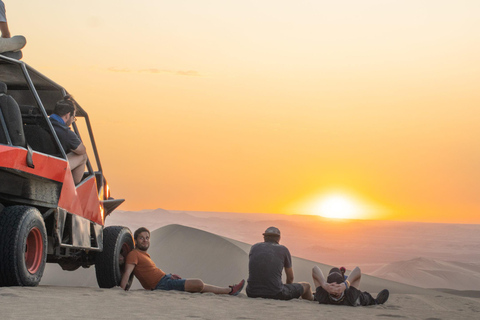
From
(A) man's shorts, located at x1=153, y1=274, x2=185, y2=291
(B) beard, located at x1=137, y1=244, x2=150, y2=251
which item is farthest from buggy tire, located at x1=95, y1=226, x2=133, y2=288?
(A) man's shorts, located at x1=153, y1=274, x2=185, y2=291

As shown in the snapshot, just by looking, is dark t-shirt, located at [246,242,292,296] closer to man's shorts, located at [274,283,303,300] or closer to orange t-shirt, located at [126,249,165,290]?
man's shorts, located at [274,283,303,300]

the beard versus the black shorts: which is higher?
the beard

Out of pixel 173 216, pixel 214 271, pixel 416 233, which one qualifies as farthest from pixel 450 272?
pixel 173 216

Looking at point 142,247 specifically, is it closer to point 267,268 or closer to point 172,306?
point 267,268

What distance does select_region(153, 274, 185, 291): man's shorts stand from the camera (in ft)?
33.0

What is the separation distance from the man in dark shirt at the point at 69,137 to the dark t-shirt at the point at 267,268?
2.68 m

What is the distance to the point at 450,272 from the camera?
39.5 meters

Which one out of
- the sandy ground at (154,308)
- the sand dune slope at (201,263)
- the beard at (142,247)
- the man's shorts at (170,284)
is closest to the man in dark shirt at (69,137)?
the beard at (142,247)

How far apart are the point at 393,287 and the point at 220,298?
1200 centimetres

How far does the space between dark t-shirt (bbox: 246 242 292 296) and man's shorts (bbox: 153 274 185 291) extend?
927 millimetres

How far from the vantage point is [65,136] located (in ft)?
29.8

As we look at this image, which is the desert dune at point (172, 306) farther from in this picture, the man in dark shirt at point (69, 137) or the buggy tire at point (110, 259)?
the man in dark shirt at point (69, 137)

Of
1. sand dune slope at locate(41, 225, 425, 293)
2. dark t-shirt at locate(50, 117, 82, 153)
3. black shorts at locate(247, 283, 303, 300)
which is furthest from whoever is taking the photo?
sand dune slope at locate(41, 225, 425, 293)

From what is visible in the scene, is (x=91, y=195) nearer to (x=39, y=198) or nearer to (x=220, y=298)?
(x=39, y=198)
